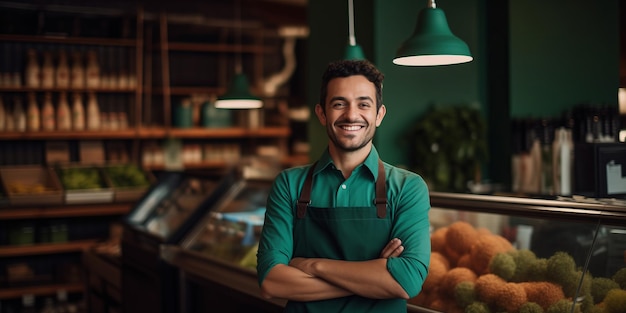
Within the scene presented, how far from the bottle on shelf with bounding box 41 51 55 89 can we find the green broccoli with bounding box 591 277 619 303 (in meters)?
6.19

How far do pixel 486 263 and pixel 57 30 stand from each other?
6028 millimetres

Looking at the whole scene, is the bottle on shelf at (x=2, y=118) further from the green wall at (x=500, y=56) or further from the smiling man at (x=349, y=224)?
the smiling man at (x=349, y=224)

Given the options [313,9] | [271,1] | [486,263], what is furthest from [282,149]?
[486,263]

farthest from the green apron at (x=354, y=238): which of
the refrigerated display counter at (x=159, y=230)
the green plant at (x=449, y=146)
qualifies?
the green plant at (x=449, y=146)

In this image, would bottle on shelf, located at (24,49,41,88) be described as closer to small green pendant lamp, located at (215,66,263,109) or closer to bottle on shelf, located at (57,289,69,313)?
bottle on shelf, located at (57,289,69,313)

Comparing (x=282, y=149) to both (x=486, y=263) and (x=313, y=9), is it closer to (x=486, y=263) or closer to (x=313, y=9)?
(x=313, y=9)

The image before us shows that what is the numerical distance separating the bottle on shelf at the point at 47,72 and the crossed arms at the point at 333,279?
597cm

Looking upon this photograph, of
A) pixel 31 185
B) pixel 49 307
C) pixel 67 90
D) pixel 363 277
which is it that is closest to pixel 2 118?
pixel 67 90

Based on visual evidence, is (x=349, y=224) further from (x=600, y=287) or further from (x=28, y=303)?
(x=28, y=303)

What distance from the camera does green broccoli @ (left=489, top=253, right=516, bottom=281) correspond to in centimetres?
245

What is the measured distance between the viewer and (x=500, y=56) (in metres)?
5.04

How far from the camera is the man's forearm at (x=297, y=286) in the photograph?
1.88 metres

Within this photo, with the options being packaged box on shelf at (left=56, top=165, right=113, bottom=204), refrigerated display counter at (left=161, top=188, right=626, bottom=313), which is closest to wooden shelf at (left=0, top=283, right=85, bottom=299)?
packaged box on shelf at (left=56, top=165, right=113, bottom=204)

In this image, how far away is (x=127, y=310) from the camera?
15.3 ft
